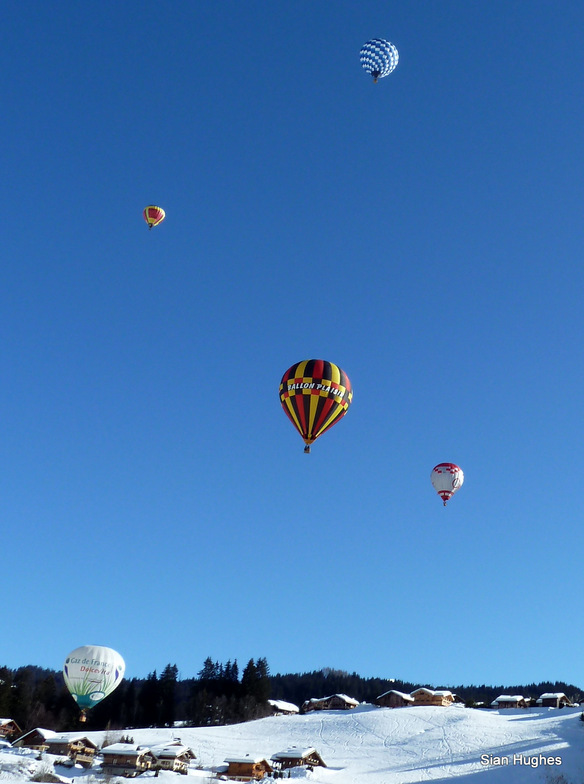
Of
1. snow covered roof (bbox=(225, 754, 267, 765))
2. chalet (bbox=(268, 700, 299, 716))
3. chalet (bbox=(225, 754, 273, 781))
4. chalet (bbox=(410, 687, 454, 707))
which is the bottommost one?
chalet (bbox=(225, 754, 273, 781))

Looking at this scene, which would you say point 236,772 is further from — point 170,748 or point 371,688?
point 371,688

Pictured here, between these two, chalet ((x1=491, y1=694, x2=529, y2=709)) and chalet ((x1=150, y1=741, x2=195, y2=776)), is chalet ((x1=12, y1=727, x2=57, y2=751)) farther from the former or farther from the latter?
chalet ((x1=491, y1=694, x2=529, y2=709))

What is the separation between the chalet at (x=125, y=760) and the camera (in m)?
52.2

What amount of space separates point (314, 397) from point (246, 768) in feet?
89.9

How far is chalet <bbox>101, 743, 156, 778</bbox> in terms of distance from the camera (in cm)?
5225

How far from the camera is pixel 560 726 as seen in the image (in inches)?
2773

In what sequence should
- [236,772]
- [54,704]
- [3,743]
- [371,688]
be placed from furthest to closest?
[371,688] → [54,704] → [3,743] → [236,772]

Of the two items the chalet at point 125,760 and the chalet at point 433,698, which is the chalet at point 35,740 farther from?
the chalet at point 433,698

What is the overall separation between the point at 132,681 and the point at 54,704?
15.6m

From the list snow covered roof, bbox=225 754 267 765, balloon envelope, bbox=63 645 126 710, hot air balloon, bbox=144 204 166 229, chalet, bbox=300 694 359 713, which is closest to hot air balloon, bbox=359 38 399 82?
hot air balloon, bbox=144 204 166 229

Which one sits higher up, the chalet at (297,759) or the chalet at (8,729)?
the chalet at (8,729)

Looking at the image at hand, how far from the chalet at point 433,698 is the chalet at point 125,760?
5099 cm

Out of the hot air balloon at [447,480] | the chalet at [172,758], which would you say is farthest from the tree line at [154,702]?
the hot air balloon at [447,480]

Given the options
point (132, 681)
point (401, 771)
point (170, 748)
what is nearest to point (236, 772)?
point (170, 748)
